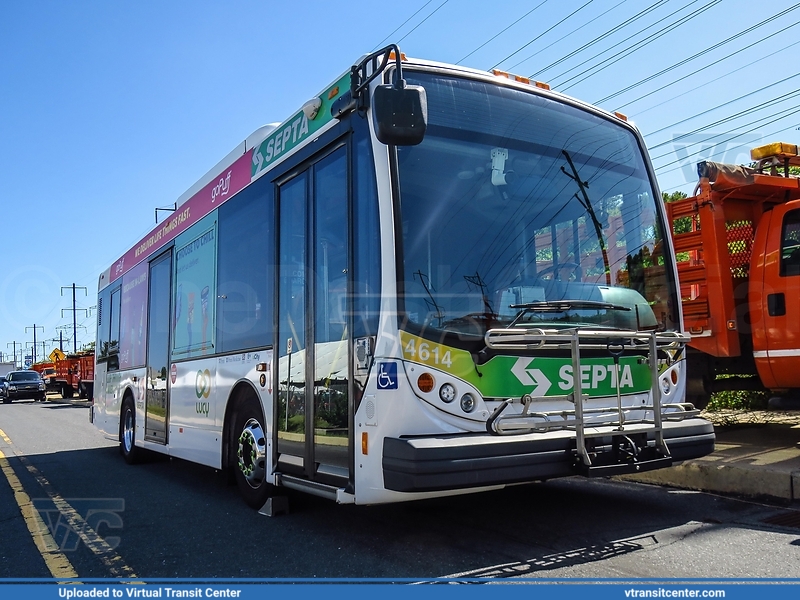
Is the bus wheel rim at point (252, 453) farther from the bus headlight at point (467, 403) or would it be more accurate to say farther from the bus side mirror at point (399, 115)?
the bus side mirror at point (399, 115)

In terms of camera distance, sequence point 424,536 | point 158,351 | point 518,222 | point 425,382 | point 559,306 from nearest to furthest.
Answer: point 425,382
point 559,306
point 518,222
point 424,536
point 158,351

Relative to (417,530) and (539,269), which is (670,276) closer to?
(539,269)

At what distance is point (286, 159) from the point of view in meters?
6.18

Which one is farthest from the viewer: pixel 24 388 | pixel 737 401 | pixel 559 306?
pixel 24 388

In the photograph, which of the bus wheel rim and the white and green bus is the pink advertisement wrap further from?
the bus wheel rim

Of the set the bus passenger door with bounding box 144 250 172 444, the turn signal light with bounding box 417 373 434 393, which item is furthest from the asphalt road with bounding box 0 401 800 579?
the bus passenger door with bounding box 144 250 172 444

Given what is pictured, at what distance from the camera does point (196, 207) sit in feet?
27.7

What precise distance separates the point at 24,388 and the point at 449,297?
3929cm

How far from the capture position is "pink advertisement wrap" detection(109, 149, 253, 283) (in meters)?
7.23

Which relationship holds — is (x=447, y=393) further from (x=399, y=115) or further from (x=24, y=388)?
(x=24, y=388)

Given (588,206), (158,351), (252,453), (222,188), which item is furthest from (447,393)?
(158,351)

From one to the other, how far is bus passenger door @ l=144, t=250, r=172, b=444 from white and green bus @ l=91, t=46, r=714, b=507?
2.53 meters

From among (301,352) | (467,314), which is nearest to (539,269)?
(467,314)
